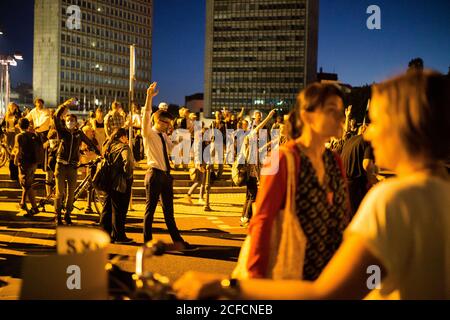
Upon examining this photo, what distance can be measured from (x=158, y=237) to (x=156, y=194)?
5.62ft

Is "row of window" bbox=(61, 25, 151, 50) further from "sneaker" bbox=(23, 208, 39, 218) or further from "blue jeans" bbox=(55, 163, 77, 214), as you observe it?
"blue jeans" bbox=(55, 163, 77, 214)

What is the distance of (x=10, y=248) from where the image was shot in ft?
29.9

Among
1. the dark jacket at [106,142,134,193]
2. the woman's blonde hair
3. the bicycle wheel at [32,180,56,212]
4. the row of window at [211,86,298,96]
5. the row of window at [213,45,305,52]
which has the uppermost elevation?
the row of window at [213,45,305,52]

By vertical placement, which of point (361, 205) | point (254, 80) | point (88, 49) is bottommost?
point (361, 205)

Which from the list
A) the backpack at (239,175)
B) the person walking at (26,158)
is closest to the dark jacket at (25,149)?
Answer: the person walking at (26,158)

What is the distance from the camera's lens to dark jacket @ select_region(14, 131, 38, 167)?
12.0m

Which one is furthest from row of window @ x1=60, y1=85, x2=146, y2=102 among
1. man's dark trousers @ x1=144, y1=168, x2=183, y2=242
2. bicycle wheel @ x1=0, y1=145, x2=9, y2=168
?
man's dark trousers @ x1=144, y1=168, x2=183, y2=242

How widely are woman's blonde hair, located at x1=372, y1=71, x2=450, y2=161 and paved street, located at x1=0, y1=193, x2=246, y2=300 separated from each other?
5032 millimetres

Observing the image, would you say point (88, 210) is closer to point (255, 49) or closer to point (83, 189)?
point (83, 189)

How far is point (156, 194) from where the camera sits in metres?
8.74

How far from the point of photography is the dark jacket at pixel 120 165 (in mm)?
9727

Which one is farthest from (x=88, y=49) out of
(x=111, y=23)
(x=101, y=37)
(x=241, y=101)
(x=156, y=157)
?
(x=156, y=157)
